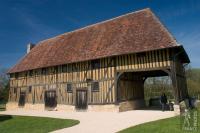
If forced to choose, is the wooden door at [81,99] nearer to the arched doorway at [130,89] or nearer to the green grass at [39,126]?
the arched doorway at [130,89]

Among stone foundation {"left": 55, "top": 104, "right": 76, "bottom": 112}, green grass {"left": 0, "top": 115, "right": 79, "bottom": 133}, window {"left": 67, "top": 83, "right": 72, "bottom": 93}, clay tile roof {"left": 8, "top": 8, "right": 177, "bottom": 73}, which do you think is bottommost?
green grass {"left": 0, "top": 115, "right": 79, "bottom": 133}

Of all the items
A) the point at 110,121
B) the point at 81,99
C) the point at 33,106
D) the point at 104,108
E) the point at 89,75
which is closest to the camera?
the point at 110,121

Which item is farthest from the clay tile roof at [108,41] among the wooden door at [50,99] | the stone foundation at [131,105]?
the stone foundation at [131,105]

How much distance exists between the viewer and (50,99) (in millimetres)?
19609

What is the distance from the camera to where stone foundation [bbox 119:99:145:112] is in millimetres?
15370

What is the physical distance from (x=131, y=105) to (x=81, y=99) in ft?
14.0

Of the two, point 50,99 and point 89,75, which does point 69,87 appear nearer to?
point 89,75

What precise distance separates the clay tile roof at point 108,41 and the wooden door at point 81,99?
9.27 ft

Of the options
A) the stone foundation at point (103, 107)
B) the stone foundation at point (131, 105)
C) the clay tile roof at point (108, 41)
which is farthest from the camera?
the stone foundation at point (131, 105)

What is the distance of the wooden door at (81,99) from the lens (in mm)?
16938

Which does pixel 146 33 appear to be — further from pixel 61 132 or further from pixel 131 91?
pixel 61 132

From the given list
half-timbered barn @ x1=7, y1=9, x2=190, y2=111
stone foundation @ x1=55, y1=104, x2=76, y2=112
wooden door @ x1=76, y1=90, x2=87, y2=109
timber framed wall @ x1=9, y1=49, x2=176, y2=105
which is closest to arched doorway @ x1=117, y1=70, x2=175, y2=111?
half-timbered barn @ x1=7, y1=9, x2=190, y2=111

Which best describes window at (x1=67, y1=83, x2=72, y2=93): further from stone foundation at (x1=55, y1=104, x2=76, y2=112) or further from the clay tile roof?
the clay tile roof

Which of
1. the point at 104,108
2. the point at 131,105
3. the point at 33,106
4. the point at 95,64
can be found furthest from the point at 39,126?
the point at 33,106
